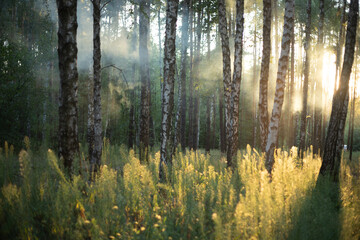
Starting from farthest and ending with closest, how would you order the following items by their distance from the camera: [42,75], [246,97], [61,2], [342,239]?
1. [246,97]
2. [42,75]
3. [61,2]
4. [342,239]

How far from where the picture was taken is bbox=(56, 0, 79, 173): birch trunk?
470 centimetres

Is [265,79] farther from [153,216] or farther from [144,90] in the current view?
[153,216]

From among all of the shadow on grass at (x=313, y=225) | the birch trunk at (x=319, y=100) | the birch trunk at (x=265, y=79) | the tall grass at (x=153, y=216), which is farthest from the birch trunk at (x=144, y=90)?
the birch trunk at (x=319, y=100)

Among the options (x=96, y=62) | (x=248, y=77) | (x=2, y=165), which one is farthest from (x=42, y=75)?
(x=248, y=77)

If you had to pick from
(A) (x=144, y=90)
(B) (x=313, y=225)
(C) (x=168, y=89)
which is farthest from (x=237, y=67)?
(B) (x=313, y=225)

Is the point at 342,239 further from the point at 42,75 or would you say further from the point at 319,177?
the point at 42,75

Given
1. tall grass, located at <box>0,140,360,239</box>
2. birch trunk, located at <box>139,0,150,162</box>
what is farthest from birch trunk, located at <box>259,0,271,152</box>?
birch trunk, located at <box>139,0,150,162</box>

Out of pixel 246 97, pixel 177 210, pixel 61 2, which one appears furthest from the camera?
pixel 246 97

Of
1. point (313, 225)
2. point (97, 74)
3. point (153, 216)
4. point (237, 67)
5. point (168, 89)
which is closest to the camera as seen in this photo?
point (313, 225)

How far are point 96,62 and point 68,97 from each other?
9.26 feet

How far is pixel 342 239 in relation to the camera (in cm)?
298

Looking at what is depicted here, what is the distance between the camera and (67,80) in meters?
4.77

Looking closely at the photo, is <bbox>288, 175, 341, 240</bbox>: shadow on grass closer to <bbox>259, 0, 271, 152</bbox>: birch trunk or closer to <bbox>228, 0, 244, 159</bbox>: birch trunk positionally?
<bbox>259, 0, 271, 152</bbox>: birch trunk

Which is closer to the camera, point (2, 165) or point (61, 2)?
point (61, 2)
